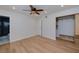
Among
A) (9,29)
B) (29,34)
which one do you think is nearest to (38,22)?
(29,34)

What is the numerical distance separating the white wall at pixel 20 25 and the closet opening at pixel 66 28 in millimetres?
2772

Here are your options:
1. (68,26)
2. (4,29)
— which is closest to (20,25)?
(4,29)

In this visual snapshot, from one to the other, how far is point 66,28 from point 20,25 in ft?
11.9

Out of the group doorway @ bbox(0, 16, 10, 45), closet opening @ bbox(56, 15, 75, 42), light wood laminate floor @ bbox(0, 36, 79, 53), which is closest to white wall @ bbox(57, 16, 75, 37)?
closet opening @ bbox(56, 15, 75, 42)

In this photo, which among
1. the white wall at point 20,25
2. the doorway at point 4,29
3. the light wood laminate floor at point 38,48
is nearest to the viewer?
the light wood laminate floor at point 38,48

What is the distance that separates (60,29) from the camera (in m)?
8.73

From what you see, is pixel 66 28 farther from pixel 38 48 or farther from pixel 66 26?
pixel 38 48

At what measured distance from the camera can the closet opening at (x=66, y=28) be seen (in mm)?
7266

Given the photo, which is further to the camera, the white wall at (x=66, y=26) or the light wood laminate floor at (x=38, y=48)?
the white wall at (x=66, y=26)

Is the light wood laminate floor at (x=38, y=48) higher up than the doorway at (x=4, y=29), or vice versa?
the doorway at (x=4, y=29)

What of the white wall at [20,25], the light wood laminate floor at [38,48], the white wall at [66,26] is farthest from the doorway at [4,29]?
the white wall at [66,26]

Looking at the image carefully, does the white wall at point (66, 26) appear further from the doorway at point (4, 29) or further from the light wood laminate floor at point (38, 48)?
the doorway at point (4, 29)
